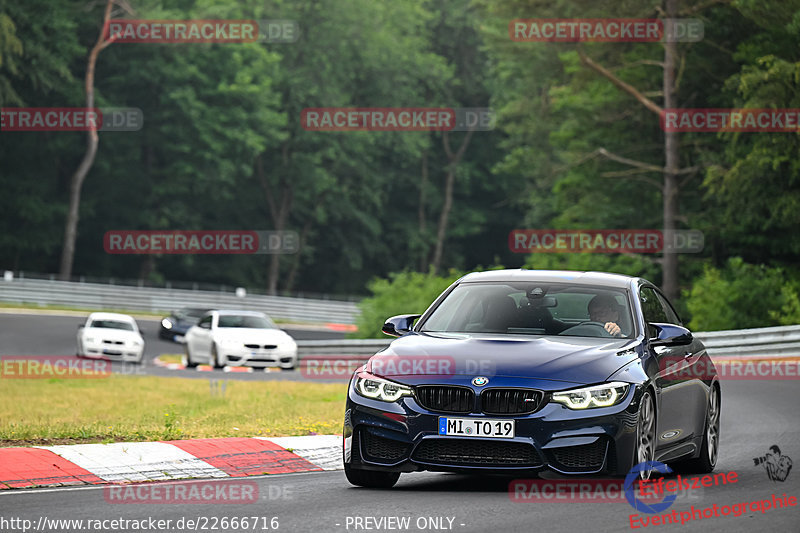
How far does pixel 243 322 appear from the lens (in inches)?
1254

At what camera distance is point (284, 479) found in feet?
35.1

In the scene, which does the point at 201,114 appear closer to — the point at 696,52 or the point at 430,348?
the point at 696,52

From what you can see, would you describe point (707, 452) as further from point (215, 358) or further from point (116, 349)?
point (116, 349)

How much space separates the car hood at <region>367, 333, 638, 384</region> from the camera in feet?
30.5

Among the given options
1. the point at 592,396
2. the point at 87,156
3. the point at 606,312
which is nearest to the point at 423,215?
the point at 87,156

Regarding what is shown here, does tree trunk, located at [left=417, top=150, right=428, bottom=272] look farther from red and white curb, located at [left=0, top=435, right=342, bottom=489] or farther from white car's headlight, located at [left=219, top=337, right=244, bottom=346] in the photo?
red and white curb, located at [left=0, top=435, right=342, bottom=489]

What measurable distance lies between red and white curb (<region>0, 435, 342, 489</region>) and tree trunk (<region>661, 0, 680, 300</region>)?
3070cm

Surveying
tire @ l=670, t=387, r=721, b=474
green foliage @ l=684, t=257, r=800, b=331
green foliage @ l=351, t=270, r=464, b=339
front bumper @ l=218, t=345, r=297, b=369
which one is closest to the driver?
tire @ l=670, t=387, r=721, b=474

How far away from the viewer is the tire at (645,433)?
30.8 ft

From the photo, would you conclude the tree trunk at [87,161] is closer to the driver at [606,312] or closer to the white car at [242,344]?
the white car at [242,344]

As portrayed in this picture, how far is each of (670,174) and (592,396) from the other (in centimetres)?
3441

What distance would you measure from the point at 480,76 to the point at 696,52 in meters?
45.3

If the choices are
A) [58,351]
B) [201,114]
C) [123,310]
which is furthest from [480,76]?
[58,351]

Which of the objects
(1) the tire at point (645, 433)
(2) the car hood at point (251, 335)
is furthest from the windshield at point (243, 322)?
(1) the tire at point (645, 433)
